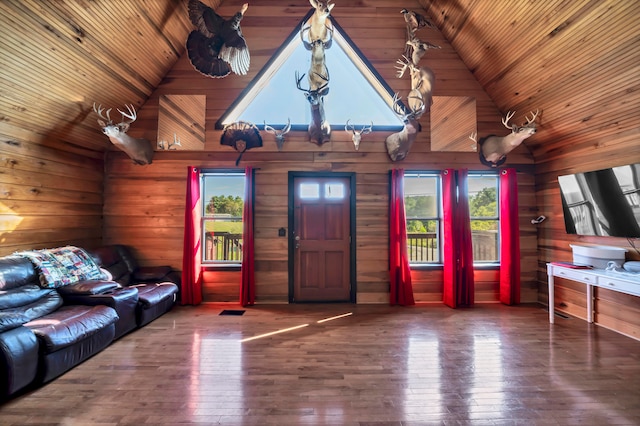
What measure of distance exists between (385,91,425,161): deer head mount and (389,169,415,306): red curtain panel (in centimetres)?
35

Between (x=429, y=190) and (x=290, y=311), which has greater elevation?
(x=429, y=190)

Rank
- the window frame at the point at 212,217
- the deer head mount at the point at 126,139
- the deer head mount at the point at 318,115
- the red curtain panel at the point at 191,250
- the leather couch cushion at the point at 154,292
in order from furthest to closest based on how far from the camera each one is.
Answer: the window frame at the point at 212,217, the red curtain panel at the point at 191,250, the deer head mount at the point at 126,139, the deer head mount at the point at 318,115, the leather couch cushion at the point at 154,292

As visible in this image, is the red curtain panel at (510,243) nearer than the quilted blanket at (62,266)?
No

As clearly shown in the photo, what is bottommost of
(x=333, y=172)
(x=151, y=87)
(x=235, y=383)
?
(x=235, y=383)

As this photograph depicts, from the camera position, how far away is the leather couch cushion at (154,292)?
3.28 metres

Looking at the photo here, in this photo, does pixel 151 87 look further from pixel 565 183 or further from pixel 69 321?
pixel 565 183

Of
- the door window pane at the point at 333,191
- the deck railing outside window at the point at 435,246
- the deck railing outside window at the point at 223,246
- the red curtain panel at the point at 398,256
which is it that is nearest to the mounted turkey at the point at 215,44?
the door window pane at the point at 333,191

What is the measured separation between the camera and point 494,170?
441 cm

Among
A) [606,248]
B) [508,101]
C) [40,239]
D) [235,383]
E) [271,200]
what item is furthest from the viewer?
[271,200]

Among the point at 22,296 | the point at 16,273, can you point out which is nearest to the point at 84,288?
the point at 22,296

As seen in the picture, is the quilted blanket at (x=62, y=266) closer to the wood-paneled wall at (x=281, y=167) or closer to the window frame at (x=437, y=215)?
the wood-paneled wall at (x=281, y=167)

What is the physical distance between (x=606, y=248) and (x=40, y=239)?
7.00 metres

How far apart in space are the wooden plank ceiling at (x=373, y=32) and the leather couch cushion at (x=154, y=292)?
7.42 ft

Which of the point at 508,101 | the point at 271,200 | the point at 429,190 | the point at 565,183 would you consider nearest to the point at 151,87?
the point at 271,200
